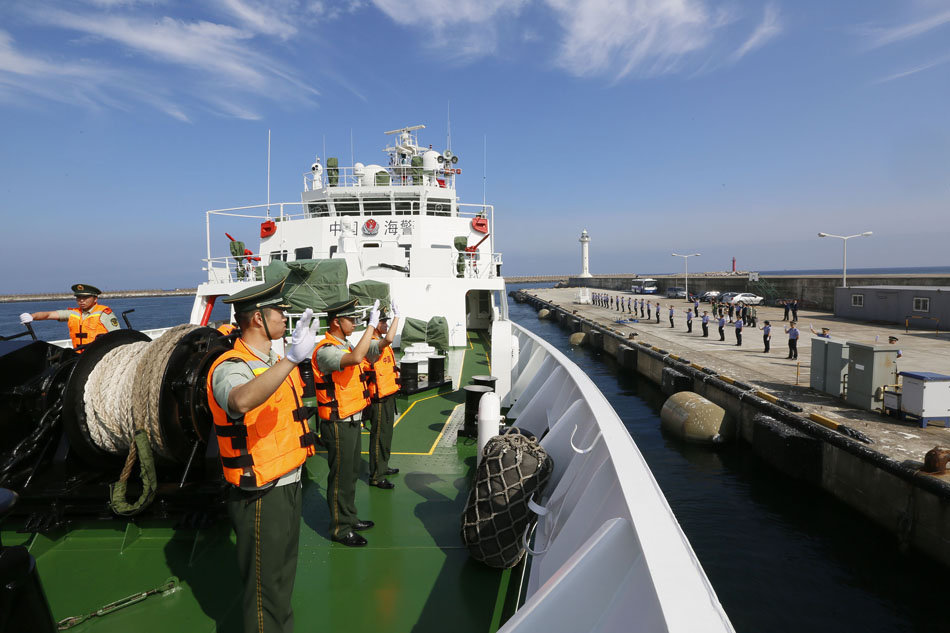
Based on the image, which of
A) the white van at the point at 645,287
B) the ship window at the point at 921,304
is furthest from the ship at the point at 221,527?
the white van at the point at 645,287

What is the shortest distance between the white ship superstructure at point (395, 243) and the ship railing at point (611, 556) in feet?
28.7

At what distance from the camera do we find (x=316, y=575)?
3.50 m

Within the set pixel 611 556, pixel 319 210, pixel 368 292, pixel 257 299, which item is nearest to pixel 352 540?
pixel 257 299

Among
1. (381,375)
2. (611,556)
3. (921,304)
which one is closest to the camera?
(611,556)

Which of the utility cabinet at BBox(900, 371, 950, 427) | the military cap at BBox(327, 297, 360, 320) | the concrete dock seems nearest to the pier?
the concrete dock

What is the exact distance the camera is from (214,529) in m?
3.94

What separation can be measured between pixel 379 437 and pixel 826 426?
862 cm

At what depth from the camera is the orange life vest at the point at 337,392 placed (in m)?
3.95

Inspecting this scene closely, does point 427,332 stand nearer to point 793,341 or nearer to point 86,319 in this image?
point 86,319

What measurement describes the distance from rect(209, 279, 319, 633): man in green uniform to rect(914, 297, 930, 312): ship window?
91.0 ft

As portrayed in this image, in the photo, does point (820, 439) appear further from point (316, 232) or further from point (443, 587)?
point (316, 232)

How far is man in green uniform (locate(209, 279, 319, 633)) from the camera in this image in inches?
98.0

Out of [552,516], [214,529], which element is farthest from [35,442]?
[552,516]

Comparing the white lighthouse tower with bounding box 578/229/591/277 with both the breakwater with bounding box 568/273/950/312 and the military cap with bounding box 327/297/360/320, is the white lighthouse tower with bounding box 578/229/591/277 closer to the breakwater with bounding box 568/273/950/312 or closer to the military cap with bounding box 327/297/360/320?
the breakwater with bounding box 568/273/950/312
